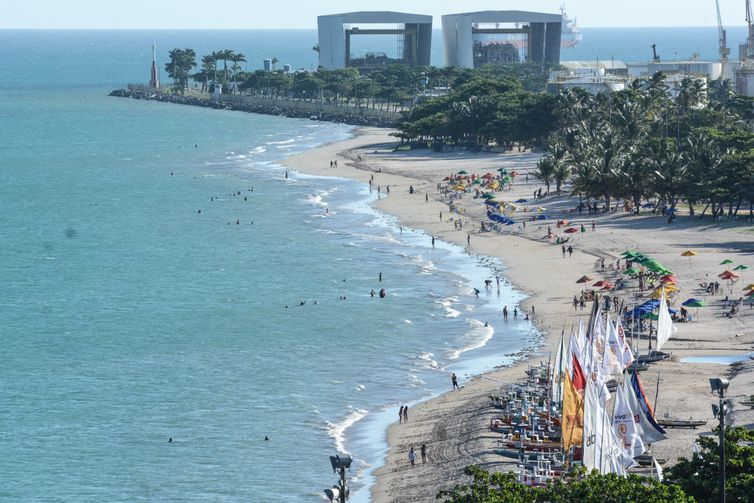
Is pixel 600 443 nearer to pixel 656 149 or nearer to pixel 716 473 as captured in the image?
pixel 716 473

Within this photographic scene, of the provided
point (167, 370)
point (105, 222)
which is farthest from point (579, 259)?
point (105, 222)

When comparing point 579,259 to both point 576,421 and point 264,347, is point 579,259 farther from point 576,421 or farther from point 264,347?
point 576,421

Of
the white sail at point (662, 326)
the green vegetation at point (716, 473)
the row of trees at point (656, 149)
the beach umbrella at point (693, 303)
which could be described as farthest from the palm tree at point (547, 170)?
the green vegetation at point (716, 473)

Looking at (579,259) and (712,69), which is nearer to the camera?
(579,259)

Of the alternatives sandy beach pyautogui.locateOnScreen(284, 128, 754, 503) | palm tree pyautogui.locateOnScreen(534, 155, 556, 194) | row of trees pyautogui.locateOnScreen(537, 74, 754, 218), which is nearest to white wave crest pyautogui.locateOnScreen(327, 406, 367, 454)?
sandy beach pyautogui.locateOnScreen(284, 128, 754, 503)

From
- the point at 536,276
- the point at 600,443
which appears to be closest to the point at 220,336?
the point at 536,276

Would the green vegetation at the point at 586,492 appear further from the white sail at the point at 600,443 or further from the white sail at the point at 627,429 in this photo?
the white sail at the point at 627,429

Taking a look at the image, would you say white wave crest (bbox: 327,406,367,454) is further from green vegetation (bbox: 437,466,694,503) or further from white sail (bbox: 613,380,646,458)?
green vegetation (bbox: 437,466,694,503)
